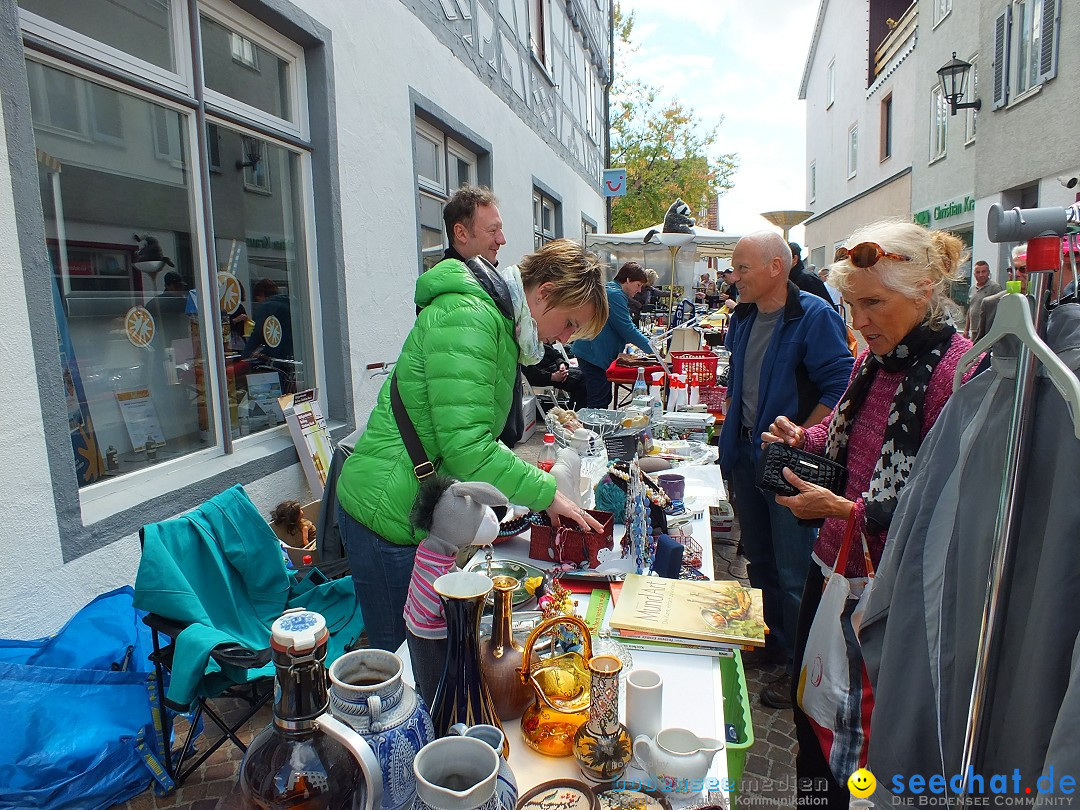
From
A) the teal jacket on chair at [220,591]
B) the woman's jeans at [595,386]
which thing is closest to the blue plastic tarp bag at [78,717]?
the teal jacket on chair at [220,591]

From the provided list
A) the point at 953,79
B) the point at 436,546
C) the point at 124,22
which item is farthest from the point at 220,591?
the point at 953,79

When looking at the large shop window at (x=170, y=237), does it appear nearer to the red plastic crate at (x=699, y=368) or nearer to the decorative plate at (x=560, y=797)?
the decorative plate at (x=560, y=797)

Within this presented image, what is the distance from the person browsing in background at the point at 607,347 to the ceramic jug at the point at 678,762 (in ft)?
14.9

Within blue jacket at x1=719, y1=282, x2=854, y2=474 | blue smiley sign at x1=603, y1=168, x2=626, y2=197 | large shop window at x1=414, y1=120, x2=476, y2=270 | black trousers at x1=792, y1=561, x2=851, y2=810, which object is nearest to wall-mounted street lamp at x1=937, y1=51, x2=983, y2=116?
blue smiley sign at x1=603, y1=168, x2=626, y2=197

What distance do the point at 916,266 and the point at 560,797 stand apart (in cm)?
165

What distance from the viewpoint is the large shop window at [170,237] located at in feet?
9.02

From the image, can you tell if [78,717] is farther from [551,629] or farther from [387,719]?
[387,719]

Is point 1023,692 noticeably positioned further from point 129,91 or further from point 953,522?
point 129,91

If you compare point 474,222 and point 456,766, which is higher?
point 474,222

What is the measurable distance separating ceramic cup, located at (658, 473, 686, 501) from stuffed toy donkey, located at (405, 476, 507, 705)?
1.29 m

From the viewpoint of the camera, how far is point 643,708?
1.24 meters

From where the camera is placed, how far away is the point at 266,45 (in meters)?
3.85

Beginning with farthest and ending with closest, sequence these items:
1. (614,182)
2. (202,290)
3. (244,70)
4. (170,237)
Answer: (614,182) → (244,70) → (202,290) → (170,237)

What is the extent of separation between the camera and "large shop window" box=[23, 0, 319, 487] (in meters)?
2.75
